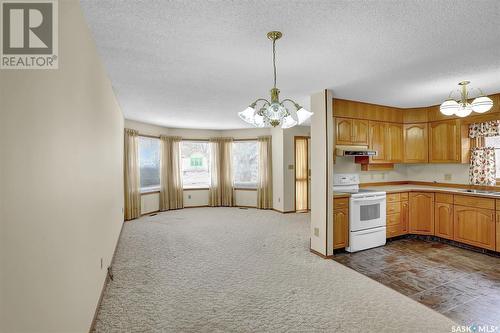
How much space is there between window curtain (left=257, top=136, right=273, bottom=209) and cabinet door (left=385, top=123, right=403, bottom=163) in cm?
345

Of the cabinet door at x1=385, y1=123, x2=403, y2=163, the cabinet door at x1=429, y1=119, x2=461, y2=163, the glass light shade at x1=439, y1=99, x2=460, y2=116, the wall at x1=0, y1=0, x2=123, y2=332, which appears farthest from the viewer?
the cabinet door at x1=385, y1=123, x2=403, y2=163

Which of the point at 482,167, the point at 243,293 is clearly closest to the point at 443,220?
the point at 482,167

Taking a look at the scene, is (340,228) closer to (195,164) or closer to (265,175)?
(265,175)

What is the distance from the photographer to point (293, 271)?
3414 millimetres

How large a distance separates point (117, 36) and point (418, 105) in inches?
203

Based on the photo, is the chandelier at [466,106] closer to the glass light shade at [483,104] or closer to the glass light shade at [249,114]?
the glass light shade at [483,104]

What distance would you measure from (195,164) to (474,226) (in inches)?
270

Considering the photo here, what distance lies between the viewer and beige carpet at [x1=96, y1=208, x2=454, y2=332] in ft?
7.54

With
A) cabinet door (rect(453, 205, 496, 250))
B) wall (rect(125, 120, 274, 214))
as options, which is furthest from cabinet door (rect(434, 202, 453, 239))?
wall (rect(125, 120, 274, 214))

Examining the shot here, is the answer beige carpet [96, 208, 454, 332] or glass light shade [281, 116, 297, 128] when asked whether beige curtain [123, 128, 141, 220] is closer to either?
beige carpet [96, 208, 454, 332]

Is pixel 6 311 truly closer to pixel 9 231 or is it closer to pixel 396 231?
pixel 9 231

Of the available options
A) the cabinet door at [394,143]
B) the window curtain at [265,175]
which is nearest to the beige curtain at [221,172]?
the window curtain at [265,175]

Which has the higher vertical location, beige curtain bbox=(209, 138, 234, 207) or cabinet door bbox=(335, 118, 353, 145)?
cabinet door bbox=(335, 118, 353, 145)

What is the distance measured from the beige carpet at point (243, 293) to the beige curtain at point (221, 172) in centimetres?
335
